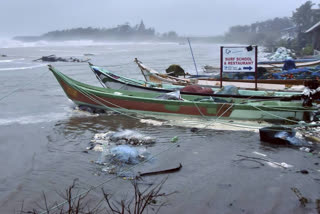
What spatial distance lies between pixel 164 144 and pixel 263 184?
8.84 feet

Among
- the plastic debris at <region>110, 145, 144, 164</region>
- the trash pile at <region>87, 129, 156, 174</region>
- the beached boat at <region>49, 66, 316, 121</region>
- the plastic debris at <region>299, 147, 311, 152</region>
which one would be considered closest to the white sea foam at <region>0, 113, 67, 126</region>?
the beached boat at <region>49, 66, 316, 121</region>

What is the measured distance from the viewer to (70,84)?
1083cm

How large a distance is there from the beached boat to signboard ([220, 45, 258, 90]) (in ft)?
5.42

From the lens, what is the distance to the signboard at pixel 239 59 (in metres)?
11.1

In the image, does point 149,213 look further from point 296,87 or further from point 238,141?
point 296,87

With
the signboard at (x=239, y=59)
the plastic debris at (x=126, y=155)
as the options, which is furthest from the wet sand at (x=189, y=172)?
the signboard at (x=239, y=59)

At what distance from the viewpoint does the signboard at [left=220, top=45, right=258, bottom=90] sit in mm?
11070

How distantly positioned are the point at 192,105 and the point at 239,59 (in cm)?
298

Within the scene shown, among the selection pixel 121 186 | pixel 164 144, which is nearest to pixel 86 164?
pixel 121 186

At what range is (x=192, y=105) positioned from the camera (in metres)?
9.34

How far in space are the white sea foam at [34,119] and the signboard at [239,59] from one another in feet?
18.5

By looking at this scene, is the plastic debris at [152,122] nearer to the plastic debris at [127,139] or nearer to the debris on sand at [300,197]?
the plastic debris at [127,139]

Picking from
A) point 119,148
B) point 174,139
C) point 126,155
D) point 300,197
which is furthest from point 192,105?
point 300,197

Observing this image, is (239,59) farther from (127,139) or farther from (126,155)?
(126,155)
